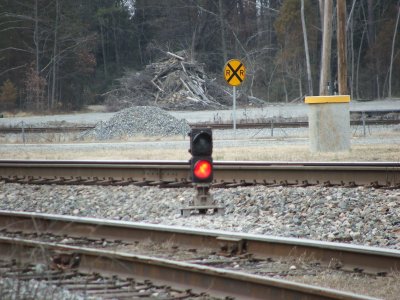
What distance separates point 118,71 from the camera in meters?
65.1

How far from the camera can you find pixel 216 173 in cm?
1470

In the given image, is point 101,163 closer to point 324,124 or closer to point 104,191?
point 104,191

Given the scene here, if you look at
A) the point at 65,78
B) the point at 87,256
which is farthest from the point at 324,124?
the point at 65,78

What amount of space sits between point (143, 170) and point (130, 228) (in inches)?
233

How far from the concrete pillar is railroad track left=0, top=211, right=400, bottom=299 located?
10.7m

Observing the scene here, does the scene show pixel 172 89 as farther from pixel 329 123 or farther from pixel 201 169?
pixel 201 169

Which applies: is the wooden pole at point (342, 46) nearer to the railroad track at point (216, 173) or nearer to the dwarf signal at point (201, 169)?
the railroad track at point (216, 173)

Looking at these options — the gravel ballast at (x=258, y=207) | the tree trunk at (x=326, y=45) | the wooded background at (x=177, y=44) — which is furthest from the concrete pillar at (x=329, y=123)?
the wooded background at (x=177, y=44)

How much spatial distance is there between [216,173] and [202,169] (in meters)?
3.15

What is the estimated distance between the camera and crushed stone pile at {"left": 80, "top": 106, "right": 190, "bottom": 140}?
96.7ft

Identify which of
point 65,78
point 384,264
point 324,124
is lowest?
point 384,264

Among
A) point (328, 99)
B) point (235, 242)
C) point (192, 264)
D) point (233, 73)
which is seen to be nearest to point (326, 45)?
point (328, 99)

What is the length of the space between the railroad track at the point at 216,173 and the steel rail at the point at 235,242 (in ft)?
14.5

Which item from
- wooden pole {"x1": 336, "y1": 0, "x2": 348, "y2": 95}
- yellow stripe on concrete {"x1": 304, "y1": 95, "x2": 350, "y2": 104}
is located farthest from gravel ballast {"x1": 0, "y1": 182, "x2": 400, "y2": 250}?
wooden pole {"x1": 336, "y1": 0, "x2": 348, "y2": 95}
